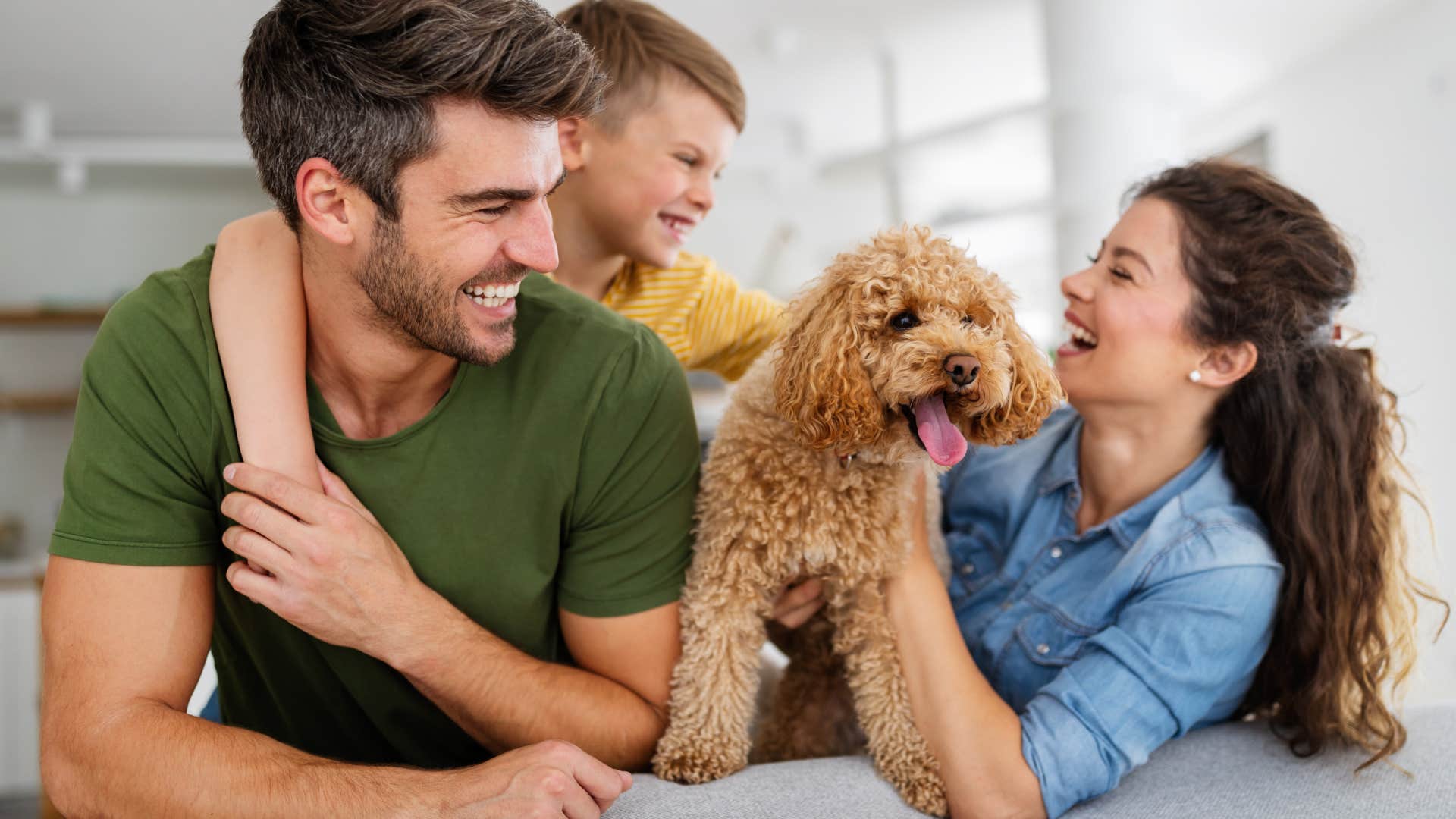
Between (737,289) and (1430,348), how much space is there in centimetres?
357

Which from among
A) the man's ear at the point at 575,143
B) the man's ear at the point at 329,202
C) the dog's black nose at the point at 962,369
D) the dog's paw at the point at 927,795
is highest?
the man's ear at the point at 575,143

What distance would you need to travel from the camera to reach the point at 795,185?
21.4 feet

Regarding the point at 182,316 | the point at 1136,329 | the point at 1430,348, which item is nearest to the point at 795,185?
the point at 1430,348

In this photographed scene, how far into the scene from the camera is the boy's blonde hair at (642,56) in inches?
77.8

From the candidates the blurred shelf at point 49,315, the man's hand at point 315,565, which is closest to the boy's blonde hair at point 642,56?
the man's hand at point 315,565

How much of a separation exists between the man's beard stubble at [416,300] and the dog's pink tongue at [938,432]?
0.55 m

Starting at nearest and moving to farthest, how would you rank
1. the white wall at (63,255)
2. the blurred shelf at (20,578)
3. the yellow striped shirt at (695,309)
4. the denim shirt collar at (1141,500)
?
the denim shirt collar at (1141,500) < the yellow striped shirt at (695,309) < the blurred shelf at (20,578) < the white wall at (63,255)

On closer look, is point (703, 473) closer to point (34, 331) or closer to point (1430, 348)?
point (1430, 348)

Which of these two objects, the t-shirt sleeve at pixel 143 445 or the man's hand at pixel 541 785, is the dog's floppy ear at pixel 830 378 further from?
the t-shirt sleeve at pixel 143 445

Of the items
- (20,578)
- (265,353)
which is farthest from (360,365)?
(20,578)

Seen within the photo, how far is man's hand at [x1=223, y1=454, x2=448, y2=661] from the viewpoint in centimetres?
123

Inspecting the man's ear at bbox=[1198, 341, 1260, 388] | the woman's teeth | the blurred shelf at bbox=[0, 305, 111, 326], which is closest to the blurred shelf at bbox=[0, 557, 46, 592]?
the blurred shelf at bbox=[0, 305, 111, 326]

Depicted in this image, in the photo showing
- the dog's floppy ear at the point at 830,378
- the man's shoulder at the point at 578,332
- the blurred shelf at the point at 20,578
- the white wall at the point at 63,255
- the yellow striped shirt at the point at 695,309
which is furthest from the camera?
the white wall at the point at 63,255

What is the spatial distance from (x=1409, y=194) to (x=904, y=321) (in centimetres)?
398
